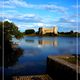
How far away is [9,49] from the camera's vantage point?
1704 inches

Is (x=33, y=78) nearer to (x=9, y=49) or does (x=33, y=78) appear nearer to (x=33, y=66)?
(x=33, y=66)

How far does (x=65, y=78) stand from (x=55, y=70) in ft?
12.6

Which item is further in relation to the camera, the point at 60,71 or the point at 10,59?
the point at 10,59

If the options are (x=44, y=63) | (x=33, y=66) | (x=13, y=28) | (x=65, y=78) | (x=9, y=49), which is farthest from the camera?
(x=13, y=28)

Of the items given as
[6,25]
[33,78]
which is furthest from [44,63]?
[6,25]

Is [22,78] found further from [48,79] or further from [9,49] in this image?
[9,49]

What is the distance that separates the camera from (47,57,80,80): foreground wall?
20495mm

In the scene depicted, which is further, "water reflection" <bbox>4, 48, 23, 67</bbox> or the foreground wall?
"water reflection" <bbox>4, 48, 23, 67</bbox>

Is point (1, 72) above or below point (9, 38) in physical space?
below

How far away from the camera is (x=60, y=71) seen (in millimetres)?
23781

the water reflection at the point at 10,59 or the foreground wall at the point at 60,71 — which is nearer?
the foreground wall at the point at 60,71

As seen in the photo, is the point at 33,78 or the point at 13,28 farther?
the point at 13,28

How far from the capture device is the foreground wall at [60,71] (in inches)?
807

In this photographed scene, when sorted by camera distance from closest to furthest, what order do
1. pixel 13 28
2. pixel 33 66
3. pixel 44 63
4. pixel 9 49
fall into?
1. pixel 33 66
2. pixel 44 63
3. pixel 9 49
4. pixel 13 28
